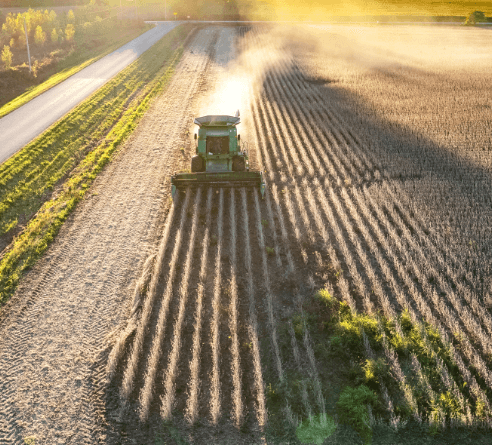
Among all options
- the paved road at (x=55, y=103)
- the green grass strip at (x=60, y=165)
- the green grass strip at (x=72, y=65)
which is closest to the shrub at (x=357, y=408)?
the green grass strip at (x=60, y=165)

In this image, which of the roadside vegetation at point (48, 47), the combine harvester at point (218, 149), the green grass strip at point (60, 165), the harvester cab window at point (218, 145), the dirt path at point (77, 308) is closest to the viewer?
the dirt path at point (77, 308)

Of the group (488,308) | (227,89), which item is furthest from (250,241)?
Result: (227,89)

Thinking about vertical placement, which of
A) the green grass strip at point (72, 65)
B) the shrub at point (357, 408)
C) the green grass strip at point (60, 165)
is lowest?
the shrub at point (357, 408)

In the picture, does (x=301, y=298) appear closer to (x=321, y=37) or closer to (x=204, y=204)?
(x=204, y=204)

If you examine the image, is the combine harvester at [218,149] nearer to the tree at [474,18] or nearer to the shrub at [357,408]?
the shrub at [357,408]

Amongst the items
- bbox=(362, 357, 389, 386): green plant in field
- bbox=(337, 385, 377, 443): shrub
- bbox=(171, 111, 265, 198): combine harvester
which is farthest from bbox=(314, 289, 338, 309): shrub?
bbox=(171, 111, 265, 198): combine harvester
